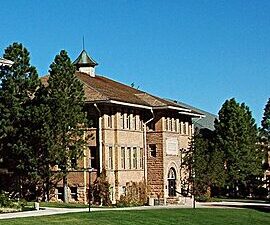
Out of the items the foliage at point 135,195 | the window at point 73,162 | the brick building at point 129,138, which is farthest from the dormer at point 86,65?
the window at point 73,162

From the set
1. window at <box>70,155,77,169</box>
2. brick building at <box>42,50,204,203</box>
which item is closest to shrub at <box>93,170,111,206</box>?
brick building at <box>42,50,204,203</box>

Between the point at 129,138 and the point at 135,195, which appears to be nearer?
the point at 135,195

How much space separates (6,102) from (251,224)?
61.3ft

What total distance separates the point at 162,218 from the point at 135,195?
17.8 metres

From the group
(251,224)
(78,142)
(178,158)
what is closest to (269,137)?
(178,158)

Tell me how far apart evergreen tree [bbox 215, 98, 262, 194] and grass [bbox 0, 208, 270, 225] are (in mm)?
21653

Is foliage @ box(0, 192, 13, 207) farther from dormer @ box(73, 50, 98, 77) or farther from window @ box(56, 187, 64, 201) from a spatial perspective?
dormer @ box(73, 50, 98, 77)

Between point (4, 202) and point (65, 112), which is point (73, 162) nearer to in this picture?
point (65, 112)

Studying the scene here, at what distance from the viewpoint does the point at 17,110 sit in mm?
49562

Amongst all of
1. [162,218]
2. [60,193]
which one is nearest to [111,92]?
[60,193]

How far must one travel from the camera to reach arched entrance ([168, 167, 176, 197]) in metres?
61.0

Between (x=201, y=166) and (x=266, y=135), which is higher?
(x=266, y=135)

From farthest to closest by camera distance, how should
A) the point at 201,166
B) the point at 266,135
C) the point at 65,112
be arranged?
the point at 266,135
the point at 201,166
the point at 65,112

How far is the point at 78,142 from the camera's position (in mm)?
50031
